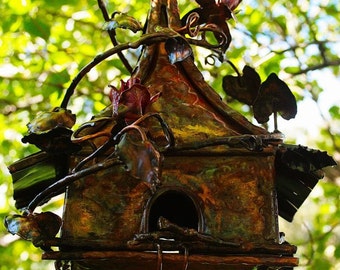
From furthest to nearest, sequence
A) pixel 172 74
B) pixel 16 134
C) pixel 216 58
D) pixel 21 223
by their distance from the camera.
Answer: pixel 16 134, pixel 216 58, pixel 172 74, pixel 21 223

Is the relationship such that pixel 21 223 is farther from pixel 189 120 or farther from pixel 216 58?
pixel 216 58

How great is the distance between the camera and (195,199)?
1.30 metres

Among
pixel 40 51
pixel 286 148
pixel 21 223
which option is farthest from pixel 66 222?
pixel 40 51

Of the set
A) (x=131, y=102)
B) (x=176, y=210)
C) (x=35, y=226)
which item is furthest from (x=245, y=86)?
(x=35, y=226)

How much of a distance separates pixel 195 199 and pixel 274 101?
1.00ft

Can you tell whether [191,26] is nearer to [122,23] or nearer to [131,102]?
[122,23]

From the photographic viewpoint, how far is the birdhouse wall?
1.27 m

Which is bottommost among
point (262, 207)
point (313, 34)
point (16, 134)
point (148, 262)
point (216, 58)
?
point (148, 262)

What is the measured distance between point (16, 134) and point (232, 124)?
219 cm

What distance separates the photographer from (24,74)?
312 cm

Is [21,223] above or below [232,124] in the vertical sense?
below

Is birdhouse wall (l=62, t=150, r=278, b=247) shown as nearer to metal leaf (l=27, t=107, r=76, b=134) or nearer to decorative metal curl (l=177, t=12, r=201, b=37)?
metal leaf (l=27, t=107, r=76, b=134)

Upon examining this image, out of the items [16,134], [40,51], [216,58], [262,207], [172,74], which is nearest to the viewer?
[262,207]

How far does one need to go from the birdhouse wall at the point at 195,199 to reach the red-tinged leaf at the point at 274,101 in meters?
0.14
